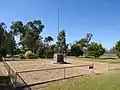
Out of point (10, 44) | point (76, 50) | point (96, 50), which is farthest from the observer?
point (10, 44)

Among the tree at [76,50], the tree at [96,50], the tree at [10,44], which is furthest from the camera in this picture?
the tree at [10,44]

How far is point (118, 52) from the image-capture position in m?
41.1

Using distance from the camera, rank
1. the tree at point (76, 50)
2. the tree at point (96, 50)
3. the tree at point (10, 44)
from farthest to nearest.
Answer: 1. the tree at point (10, 44)
2. the tree at point (76, 50)
3. the tree at point (96, 50)

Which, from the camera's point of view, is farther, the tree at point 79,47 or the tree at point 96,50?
the tree at point 79,47

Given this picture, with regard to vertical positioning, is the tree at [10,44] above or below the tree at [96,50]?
above

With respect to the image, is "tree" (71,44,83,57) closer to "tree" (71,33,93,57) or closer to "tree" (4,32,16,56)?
"tree" (71,33,93,57)

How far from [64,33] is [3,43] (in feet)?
67.7

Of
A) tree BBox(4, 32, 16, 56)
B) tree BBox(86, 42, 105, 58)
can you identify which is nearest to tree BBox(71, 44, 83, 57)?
tree BBox(86, 42, 105, 58)

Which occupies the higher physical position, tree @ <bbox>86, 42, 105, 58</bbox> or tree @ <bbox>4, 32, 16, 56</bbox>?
tree @ <bbox>4, 32, 16, 56</bbox>

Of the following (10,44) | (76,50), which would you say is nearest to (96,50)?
(76,50)

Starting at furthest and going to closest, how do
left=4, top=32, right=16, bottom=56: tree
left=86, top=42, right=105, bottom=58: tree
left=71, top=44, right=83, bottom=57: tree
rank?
left=4, top=32, right=16, bottom=56: tree, left=71, top=44, right=83, bottom=57: tree, left=86, top=42, right=105, bottom=58: tree

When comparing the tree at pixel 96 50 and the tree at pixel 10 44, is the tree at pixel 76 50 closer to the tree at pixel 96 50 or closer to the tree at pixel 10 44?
the tree at pixel 96 50

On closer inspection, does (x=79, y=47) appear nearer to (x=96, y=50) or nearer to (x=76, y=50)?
(x=76, y=50)

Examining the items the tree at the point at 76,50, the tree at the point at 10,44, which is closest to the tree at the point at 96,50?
the tree at the point at 76,50
